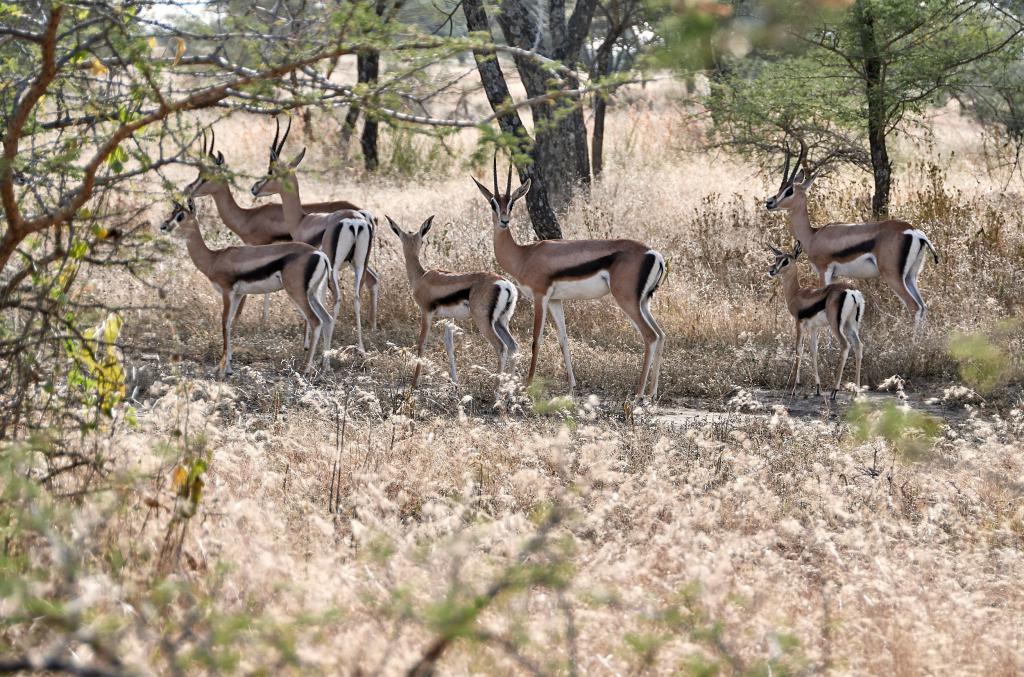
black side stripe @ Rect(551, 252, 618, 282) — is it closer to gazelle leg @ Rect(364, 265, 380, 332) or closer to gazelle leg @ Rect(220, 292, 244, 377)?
gazelle leg @ Rect(364, 265, 380, 332)

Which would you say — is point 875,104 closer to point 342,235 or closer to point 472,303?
point 472,303

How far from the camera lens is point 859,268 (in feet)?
30.2

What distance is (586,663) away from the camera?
318cm

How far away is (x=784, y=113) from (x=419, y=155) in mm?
7271

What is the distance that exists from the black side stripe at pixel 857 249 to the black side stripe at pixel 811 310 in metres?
1.48

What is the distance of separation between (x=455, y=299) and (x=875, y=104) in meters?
4.62

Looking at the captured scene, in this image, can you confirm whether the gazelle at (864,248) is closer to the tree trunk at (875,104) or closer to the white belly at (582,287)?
the tree trunk at (875,104)

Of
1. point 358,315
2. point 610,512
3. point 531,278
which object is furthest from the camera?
point 358,315

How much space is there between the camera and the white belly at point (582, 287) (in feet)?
25.6

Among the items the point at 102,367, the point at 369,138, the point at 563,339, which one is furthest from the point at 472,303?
the point at 369,138

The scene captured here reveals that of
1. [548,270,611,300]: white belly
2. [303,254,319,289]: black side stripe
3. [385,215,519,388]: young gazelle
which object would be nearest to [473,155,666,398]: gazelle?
[548,270,611,300]: white belly

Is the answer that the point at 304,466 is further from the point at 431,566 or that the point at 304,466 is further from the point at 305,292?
the point at 305,292

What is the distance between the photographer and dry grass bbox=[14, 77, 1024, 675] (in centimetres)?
320

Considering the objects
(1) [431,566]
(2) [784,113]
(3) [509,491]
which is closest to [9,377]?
(1) [431,566]
